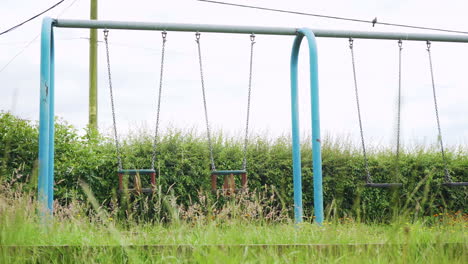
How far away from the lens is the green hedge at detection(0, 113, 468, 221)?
25.0 feet

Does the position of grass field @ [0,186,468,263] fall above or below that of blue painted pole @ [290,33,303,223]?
below

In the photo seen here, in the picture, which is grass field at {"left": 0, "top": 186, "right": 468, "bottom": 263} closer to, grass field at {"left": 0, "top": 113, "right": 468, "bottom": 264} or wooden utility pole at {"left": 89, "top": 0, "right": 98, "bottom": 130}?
grass field at {"left": 0, "top": 113, "right": 468, "bottom": 264}

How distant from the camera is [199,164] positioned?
26.9ft

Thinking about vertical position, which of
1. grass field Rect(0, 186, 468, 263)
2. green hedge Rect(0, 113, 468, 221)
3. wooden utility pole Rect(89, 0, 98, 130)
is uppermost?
wooden utility pole Rect(89, 0, 98, 130)

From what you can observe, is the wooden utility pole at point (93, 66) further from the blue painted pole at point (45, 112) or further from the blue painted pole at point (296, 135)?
the blue painted pole at point (296, 135)

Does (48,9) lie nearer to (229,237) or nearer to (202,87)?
(202,87)

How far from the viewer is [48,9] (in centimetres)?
1337

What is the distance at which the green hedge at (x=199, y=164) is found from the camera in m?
7.62

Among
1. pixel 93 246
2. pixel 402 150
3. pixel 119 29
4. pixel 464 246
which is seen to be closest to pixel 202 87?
pixel 119 29

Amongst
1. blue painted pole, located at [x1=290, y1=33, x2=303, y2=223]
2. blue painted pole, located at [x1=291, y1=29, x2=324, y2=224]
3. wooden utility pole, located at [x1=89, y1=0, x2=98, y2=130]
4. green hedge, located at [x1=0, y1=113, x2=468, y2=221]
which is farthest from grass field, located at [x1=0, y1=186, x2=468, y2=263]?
wooden utility pole, located at [x1=89, y1=0, x2=98, y2=130]

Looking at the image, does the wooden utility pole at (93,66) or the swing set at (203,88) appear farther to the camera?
the wooden utility pole at (93,66)

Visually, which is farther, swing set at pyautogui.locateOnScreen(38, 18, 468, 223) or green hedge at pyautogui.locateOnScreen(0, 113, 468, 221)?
green hedge at pyautogui.locateOnScreen(0, 113, 468, 221)

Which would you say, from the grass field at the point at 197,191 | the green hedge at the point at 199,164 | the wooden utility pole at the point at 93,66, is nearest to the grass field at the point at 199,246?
the grass field at the point at 197,191

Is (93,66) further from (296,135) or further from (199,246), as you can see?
(199,246)
